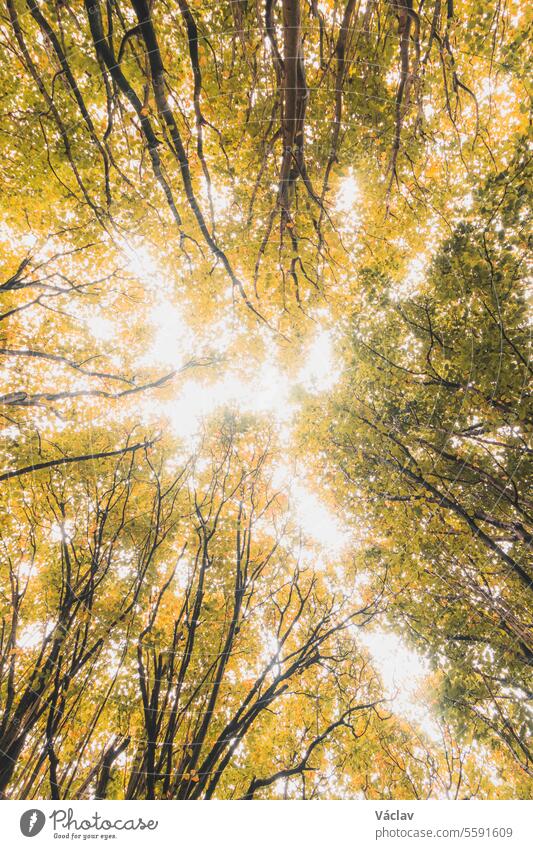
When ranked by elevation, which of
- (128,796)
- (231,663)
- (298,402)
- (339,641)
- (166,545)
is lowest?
(128,796)

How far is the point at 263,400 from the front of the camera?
6137 millimetres

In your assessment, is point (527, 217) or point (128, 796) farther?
point (527, 217)

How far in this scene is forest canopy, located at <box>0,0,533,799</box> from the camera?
289cm

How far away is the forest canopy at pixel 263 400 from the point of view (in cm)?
289

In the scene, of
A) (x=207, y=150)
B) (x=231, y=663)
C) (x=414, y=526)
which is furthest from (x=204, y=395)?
(x=414, y=526)

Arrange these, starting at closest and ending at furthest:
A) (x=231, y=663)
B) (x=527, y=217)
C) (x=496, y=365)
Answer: (x=231, y=663) < (x=527, y=217) < (x=496, y=365)

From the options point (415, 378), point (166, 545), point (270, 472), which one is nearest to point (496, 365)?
point (415, 378)

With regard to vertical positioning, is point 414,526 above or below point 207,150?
below

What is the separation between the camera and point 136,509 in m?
4.96

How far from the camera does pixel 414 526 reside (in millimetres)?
5512
